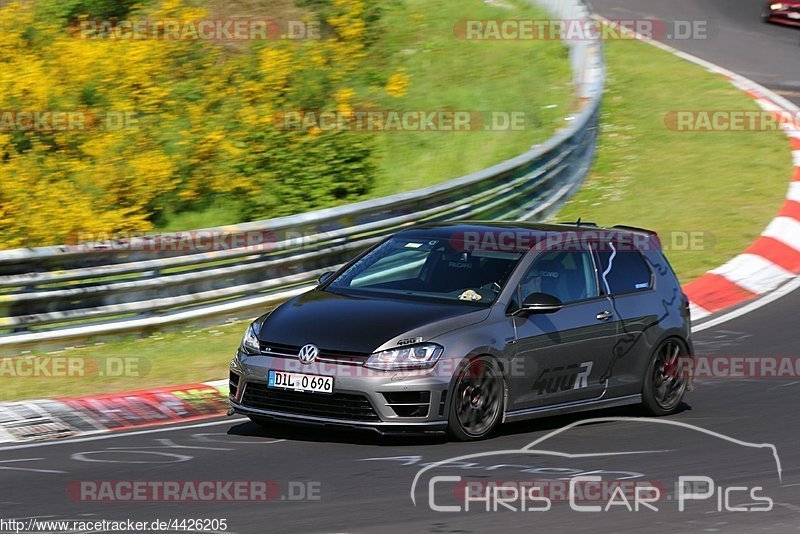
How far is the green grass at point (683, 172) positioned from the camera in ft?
53.1

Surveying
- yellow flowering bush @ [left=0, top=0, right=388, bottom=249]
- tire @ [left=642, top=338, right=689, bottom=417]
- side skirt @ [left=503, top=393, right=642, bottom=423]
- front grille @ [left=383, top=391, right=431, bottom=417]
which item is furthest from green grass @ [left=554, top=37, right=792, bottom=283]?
front grille @ [left=383, top=391, right=431, bottom=417]

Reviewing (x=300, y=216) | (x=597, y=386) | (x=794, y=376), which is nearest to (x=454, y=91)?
(x=300, y=216)

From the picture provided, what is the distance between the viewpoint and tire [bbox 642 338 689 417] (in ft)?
32.1

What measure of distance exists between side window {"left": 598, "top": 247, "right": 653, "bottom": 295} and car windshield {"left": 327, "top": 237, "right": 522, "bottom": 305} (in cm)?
89

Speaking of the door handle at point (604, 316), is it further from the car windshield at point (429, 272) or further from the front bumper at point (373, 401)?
the front bumper at point (373, 401)

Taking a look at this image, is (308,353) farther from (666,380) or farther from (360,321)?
(666,380)

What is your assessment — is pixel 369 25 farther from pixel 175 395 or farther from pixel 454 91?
pixel 175 395

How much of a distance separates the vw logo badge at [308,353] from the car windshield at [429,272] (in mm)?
991

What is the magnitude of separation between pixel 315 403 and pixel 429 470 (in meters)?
1.03

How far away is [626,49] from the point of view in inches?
998

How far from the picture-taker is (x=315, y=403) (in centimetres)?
830

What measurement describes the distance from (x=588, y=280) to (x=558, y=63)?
1308 cm

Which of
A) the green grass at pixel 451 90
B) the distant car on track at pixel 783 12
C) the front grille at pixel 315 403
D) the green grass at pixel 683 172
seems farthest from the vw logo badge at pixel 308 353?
the distant car on track at pixel 783 12

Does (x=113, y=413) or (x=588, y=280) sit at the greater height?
(x=588, y=280)
